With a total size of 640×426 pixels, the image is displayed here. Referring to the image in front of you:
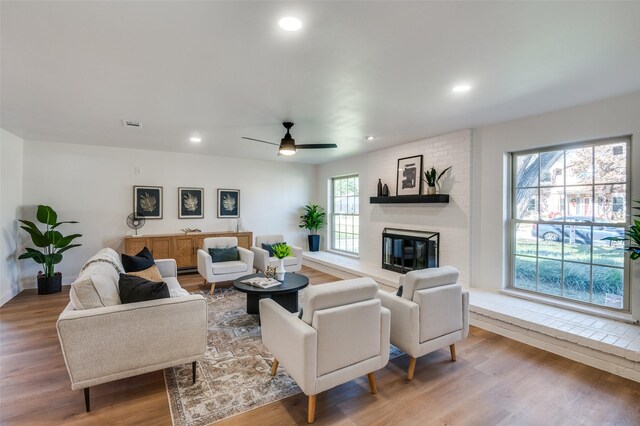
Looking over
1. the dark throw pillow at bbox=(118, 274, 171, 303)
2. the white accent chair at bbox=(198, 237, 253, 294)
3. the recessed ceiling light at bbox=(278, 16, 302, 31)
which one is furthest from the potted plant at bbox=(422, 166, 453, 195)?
the dark throw pillow at bbox=(118, 274, 171, 303)

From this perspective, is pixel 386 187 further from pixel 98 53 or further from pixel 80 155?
pixel 80 155

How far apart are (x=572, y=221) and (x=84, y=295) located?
4.93m

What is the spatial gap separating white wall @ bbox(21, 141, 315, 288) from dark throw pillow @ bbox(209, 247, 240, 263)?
163 cm

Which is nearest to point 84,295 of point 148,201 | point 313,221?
point 148,201

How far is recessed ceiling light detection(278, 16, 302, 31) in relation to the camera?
5.94 feet

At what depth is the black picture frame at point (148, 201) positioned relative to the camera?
5801mm

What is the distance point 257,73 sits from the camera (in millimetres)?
2549

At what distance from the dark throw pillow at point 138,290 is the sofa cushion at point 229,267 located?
241 cm

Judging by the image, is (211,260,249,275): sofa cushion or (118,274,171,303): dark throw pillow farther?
(211,260,249,275): sofa cushion

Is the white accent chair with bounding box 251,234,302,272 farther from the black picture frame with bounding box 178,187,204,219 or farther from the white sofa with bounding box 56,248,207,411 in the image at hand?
the white sofa with bounding box 56,248,207,411

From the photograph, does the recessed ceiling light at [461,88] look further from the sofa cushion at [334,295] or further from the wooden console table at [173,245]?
the wooden console table at [173,245]

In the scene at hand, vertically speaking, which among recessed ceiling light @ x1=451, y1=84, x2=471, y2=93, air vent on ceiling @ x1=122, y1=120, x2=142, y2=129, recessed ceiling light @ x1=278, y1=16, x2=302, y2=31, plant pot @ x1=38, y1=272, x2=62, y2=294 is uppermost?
recessed ceiling light @ x1=451, y1=84, x2=471, y2=93

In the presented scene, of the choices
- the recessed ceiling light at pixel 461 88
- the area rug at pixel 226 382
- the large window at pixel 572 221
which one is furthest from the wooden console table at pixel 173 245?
the large window at pixel 572 221

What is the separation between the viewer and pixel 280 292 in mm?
3449
